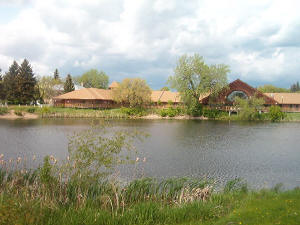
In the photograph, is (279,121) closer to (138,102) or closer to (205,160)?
(138,102)

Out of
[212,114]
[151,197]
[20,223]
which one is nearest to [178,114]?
[212,114]

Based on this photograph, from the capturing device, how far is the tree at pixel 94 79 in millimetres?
95581

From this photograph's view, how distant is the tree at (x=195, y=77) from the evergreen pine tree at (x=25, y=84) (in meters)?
29.8

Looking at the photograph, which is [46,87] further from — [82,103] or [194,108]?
[194,108]

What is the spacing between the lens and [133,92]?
56.6 metres

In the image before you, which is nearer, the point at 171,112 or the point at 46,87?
the point at 171,112

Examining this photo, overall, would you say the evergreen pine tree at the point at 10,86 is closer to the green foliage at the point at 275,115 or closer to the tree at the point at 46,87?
the tree at the point at 46,87

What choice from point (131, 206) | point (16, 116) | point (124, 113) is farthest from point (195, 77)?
point (131, 206)

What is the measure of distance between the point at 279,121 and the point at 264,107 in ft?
20.8

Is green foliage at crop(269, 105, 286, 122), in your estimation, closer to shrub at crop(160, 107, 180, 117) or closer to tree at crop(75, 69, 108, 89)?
shrub at crop(160, 107, 180, 117)

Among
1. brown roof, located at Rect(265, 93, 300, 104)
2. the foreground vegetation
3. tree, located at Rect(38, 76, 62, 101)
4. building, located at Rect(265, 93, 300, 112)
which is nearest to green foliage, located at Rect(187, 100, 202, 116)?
building, located at Rect(265, 93, 300, 112)

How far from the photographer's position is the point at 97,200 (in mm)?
8367

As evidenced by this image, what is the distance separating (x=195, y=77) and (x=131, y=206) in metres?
47.8

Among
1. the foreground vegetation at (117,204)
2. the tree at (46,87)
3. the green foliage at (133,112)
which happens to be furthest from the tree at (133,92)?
the foreground vegetation at (117,204)
